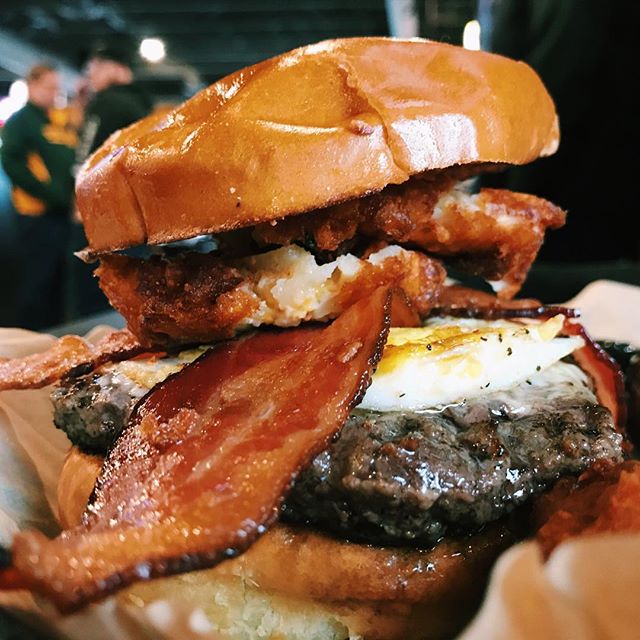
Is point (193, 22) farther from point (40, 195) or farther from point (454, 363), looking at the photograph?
point (454, 363)

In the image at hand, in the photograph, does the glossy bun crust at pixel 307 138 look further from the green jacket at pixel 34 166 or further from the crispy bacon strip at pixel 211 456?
the green jacket at pixel 34 166

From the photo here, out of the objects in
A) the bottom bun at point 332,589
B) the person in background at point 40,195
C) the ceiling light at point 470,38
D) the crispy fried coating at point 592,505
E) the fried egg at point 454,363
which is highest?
the ceiling light at point 470,38

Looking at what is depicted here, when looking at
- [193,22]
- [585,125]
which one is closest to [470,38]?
[585,125]

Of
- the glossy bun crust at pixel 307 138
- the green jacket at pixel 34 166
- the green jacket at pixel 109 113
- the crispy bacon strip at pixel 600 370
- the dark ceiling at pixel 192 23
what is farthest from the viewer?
the dark ceiling at pixel 192 23

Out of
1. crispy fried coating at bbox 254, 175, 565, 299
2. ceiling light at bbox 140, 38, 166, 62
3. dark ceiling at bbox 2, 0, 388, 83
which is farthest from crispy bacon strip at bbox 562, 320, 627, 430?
ceiling light at bbox 140, 38, 166, 62

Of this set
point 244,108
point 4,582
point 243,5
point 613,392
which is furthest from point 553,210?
point 243,5

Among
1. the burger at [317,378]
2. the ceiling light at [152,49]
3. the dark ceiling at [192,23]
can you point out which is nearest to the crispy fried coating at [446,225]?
the burger at [317,378]

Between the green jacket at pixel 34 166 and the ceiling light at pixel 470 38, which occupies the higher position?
the ceiling light at pixel 470 38

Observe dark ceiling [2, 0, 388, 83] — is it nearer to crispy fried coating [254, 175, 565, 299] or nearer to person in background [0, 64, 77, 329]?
person in background [0, 64, 77, 329]
